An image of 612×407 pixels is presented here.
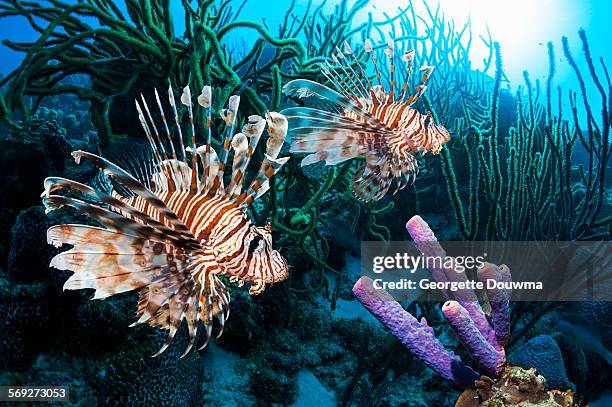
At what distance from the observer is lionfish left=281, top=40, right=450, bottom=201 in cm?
266

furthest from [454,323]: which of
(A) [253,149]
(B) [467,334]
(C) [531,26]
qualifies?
(C) [531,26]

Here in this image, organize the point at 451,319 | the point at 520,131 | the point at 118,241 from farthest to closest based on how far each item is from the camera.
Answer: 1. the point at 520,131
2. the point at 451,319
3. the point at 118,241

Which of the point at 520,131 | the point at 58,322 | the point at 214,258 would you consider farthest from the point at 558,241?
the point at 58,322

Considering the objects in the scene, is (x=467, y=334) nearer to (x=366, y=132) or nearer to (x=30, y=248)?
(x=366, y=132)

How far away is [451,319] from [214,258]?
1098 mm

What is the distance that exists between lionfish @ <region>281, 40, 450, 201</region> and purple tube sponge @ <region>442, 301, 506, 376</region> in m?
1.44

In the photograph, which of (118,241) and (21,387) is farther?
(21,387)

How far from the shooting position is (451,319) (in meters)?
1.70

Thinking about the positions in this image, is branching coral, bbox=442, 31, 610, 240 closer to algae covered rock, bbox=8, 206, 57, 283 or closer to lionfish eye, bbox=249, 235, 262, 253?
lionfish eye, bbox=249, 235, 262, 253

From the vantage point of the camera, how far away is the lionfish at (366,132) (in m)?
2.66

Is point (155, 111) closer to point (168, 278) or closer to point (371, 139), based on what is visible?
point (371, 139)

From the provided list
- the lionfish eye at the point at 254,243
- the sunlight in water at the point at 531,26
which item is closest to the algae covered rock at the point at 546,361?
the lionfish eye at the point at 254,243

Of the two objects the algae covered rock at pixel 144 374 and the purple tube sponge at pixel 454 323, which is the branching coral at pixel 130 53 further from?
the purple tube sponge at pixel 454 323

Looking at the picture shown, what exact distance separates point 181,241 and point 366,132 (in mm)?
1768
